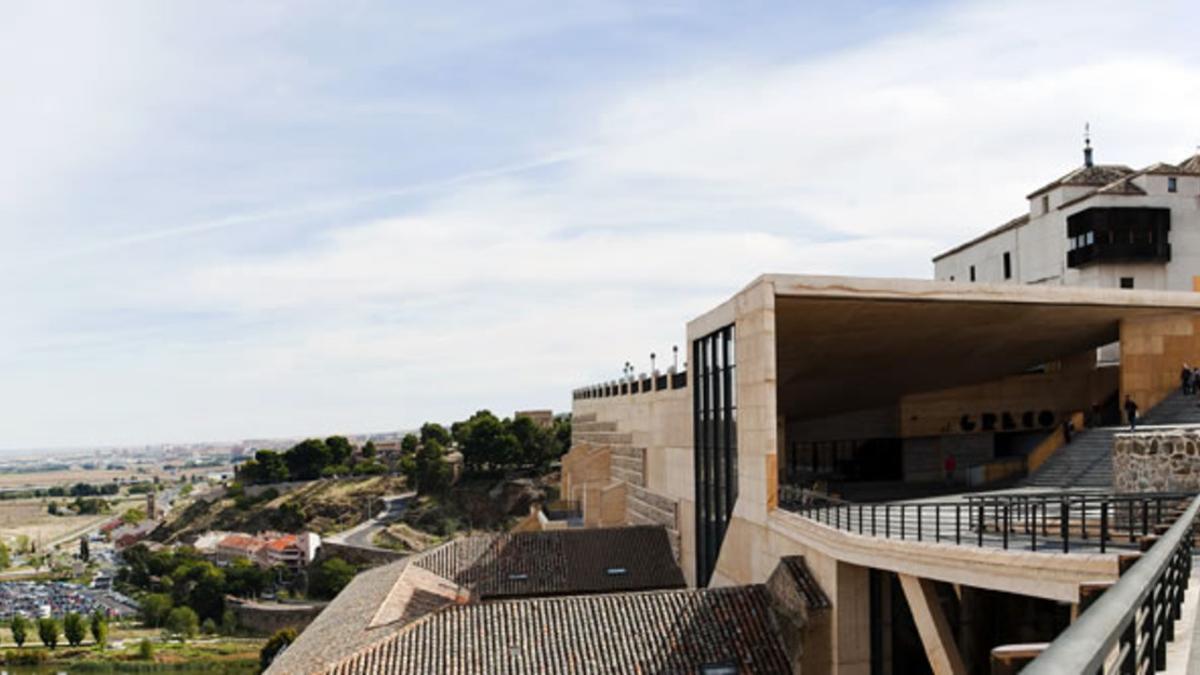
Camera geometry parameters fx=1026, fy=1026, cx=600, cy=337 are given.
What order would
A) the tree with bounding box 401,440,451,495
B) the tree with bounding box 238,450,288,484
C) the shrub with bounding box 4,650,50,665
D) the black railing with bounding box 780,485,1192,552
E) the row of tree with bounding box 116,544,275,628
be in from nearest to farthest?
the black railing with bounding box 780,485,1192,552
the shrub with bounding box 4,650,50,665
the row of tree with bounding box 116,544,275,628
the tree with bounding box 401,440,451,495
the tree with bounding box 238,450,288,484

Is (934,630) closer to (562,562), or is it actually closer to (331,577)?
(562,562)

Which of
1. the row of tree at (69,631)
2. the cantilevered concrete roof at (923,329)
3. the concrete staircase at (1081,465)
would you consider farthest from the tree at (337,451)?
the concrete staircase at (1081,465)

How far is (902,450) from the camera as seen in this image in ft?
120

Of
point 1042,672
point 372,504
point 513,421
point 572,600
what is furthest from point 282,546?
point 1042,672

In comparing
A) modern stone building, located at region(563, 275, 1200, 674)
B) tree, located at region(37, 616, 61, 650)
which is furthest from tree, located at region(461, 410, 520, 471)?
modern stone building, located at region(563, 275, 1200, 674)

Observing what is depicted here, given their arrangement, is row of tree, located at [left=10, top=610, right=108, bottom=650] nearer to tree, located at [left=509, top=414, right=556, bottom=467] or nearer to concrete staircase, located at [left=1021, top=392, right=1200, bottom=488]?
tree, located at [left=509, top=414, right=556, bottom=467]

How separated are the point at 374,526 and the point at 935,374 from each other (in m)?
72.0

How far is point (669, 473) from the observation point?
111 feet

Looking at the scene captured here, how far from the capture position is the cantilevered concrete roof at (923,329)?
2320 centimetres

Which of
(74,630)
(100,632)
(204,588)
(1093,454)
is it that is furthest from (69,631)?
(1093,454)

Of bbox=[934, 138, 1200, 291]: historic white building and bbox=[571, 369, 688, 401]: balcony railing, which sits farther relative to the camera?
bbox=[934, 138, 1200, 291]: historic white building

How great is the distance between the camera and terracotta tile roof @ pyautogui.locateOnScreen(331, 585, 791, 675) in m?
20.6

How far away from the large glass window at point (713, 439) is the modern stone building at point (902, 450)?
0.35ft

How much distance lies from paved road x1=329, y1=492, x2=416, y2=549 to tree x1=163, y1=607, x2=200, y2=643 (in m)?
12.2
